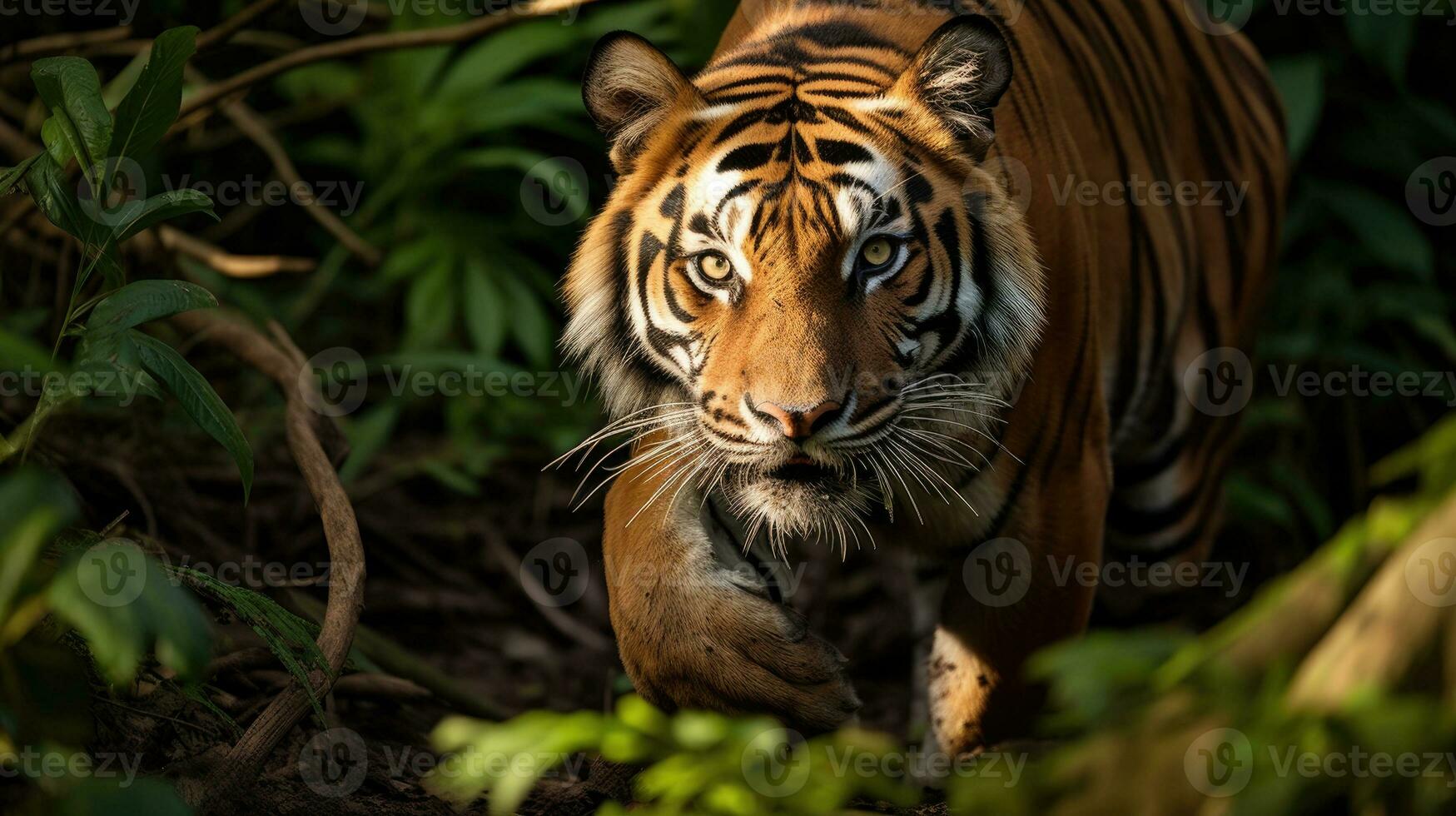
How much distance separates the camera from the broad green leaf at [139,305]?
1580 mm

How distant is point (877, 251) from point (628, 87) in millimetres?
478

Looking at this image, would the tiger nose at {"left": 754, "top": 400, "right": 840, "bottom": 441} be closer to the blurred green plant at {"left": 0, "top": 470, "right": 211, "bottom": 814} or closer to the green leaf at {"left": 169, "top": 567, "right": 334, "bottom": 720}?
the green leaf at {"left": 169, "top": 567, "right": 334, "bottom": 720}

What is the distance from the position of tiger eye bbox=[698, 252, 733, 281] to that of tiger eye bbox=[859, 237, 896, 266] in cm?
20

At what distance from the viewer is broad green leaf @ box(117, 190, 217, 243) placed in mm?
1723

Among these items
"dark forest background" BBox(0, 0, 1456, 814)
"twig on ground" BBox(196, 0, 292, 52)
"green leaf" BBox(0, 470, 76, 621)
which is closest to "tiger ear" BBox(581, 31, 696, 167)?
"dark forest background" BBox(0, 0, 1456, 814)

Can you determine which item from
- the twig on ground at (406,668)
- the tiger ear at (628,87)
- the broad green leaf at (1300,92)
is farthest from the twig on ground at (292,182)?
the broad green leaf at (1300,92)

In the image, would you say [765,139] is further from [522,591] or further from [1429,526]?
[522,591]

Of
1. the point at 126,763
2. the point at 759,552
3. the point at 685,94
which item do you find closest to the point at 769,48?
the point at 685,94

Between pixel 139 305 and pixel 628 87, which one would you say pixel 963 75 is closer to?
pixel 628 87

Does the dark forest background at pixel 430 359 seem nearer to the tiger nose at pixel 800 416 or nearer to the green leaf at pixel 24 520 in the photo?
the green leaf at pixel 24 520

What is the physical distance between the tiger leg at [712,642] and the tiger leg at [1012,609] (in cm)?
40

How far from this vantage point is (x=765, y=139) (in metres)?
2.07

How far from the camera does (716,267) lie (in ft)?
6.57

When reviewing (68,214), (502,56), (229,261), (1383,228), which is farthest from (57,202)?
(1383,228)
